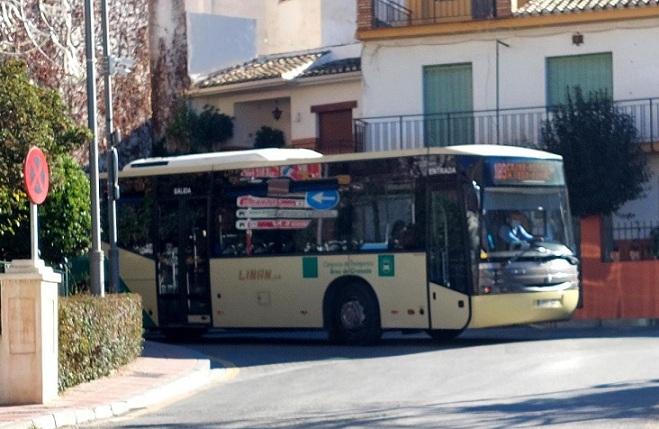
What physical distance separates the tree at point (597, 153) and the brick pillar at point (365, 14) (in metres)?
5.58

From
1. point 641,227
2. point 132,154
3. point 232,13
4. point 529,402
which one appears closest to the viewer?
point 529,402

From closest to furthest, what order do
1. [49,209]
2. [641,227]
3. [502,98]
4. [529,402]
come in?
[529,402], [49,209], [641,227], [502,98]

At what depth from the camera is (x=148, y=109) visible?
3838 centimetres

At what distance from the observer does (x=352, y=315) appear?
74.9ft

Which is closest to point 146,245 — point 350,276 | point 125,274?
point 125,274

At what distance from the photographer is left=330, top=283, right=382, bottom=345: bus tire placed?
73.9 ft

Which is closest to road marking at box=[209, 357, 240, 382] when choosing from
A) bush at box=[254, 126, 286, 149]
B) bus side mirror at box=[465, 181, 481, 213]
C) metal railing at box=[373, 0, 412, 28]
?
bus side mirror at box=[465, 181, 481, 213]

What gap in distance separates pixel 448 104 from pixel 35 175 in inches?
799

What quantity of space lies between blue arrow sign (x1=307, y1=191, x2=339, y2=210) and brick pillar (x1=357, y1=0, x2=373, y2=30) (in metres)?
12.7

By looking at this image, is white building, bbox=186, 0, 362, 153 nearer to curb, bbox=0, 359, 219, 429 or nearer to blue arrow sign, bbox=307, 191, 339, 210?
blue arrow sign, bbox=307, 191, 339, 210

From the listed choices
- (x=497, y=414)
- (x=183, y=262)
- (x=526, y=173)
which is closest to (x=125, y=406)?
(x=497, y=414)

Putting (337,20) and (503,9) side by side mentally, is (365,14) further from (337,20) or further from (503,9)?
(337,20)

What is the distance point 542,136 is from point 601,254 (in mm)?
3897

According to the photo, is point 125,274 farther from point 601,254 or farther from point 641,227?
point 641,227
